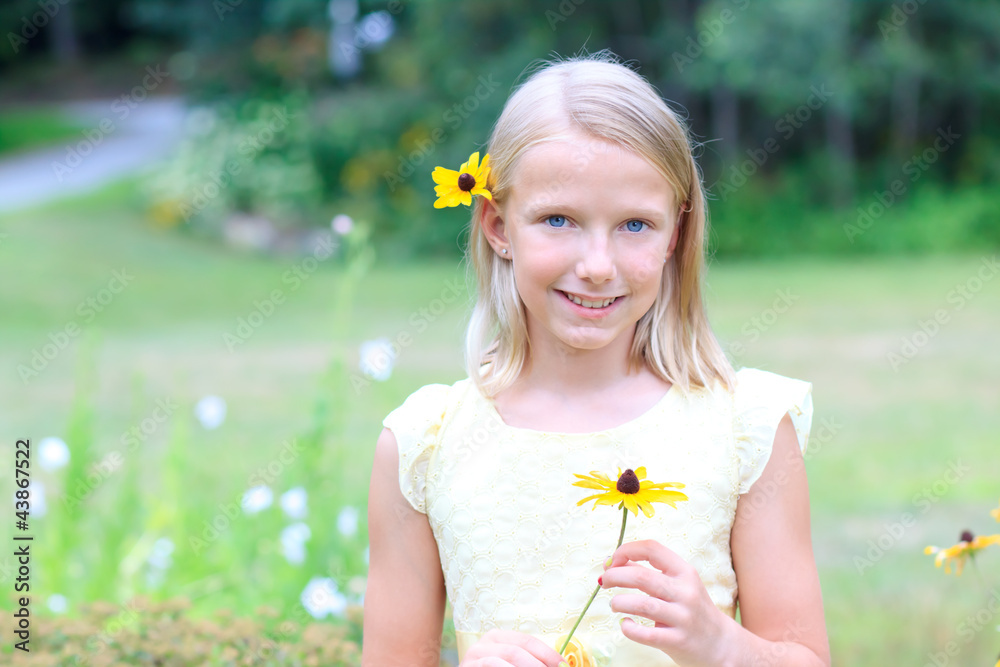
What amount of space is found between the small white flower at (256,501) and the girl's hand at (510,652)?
152cm

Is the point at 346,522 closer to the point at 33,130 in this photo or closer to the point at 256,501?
the point at 256,501

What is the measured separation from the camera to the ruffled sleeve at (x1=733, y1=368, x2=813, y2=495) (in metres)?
1.56

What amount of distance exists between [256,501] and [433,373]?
342cm

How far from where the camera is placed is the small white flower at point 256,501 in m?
2.87

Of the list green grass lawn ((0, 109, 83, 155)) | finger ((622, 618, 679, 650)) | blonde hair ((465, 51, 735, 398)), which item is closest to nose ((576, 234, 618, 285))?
blonde hair ((465, 51, 735, 398))

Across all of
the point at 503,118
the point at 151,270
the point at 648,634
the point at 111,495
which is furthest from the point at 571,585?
the point at 151,270

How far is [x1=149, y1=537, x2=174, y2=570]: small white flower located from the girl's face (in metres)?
1.91

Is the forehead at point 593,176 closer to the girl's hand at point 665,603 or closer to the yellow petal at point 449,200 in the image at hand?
the yellow petal at point 449,200

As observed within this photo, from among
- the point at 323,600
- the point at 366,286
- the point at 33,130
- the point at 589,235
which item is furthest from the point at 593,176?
the point at 33,130

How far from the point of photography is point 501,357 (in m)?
1.72

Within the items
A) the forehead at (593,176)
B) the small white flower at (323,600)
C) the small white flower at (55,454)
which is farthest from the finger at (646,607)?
the small white flower at (55,454)

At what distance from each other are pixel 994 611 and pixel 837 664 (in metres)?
0.52

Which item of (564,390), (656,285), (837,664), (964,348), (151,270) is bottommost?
(151,270)

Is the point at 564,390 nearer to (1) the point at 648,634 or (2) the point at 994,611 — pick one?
(1) the point at 648,634
